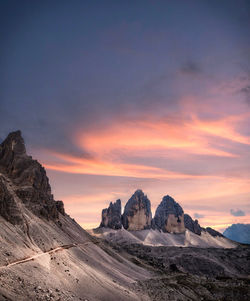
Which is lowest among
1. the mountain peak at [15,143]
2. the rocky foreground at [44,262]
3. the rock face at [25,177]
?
the rocky foreground at [44,262]

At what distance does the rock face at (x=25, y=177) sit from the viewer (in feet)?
229

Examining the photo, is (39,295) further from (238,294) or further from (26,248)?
(238,294)

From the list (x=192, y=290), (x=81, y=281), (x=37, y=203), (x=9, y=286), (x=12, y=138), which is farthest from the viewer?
(x=12, y=138)

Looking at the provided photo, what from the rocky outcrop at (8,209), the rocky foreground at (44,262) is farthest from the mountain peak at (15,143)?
the rocky outcrop at (8,209)

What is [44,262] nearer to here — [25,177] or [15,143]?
[25,177]

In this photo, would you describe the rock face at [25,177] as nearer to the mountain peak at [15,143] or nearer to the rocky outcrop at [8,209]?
the mountain peak at [15,143]

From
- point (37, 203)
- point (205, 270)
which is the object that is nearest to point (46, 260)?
point (37, 203)

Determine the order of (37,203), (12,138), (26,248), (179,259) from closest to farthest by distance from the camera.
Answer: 1. (26,248)
2. (37,203)
3. (12,138)
4. (179,259)

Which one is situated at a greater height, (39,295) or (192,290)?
(39,295)

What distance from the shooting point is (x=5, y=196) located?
51.0 m

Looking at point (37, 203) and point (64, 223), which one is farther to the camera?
point (64, 223)

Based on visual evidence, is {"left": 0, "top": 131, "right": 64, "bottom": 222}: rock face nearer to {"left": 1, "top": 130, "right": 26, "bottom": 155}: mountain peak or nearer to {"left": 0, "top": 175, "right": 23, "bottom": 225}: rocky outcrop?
{"left": 1, "top": 130, "right": 26, "bottom": 155}: mountain peak

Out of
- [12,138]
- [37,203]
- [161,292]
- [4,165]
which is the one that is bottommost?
[161,292]

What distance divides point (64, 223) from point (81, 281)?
4554cm
